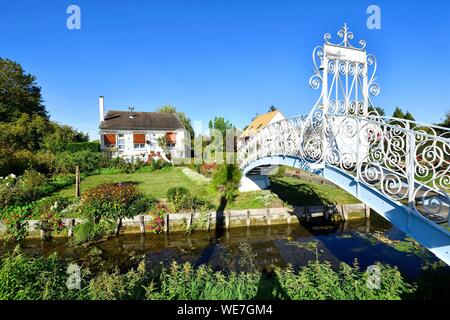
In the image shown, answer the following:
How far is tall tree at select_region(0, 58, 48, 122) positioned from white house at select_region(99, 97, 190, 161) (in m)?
12.2

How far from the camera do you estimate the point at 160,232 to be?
35.2 feet

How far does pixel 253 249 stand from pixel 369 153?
6375 millimetres

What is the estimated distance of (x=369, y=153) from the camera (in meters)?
4.48

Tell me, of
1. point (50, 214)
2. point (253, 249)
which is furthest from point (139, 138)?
point (253, 249)

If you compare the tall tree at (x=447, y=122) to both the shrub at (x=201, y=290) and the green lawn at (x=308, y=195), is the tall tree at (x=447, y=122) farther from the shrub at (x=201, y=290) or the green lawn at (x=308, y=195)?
the shrub at (x=201, y=290)

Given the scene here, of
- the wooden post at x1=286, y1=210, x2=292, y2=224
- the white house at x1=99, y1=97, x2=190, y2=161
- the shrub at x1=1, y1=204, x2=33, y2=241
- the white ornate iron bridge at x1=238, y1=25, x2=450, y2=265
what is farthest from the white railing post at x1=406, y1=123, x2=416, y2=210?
the white house at x1=99, y1=97, x2=190, y2=161

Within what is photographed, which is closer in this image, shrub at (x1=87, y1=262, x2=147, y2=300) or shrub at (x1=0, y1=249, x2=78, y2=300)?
shrub at (x1=0, y1=249, x2=78, y2=300)

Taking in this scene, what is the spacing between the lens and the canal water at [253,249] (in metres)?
8.38

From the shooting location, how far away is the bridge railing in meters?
3.46

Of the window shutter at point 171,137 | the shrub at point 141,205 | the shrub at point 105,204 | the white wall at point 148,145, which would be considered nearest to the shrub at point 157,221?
the shrub at point 141,205

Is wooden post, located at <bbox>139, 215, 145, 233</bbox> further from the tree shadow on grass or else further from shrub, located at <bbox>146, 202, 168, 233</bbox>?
the tree shadow on grass

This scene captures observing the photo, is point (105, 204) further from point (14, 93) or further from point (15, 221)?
point (14, 93)

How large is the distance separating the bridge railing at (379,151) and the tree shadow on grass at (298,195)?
185 inches
